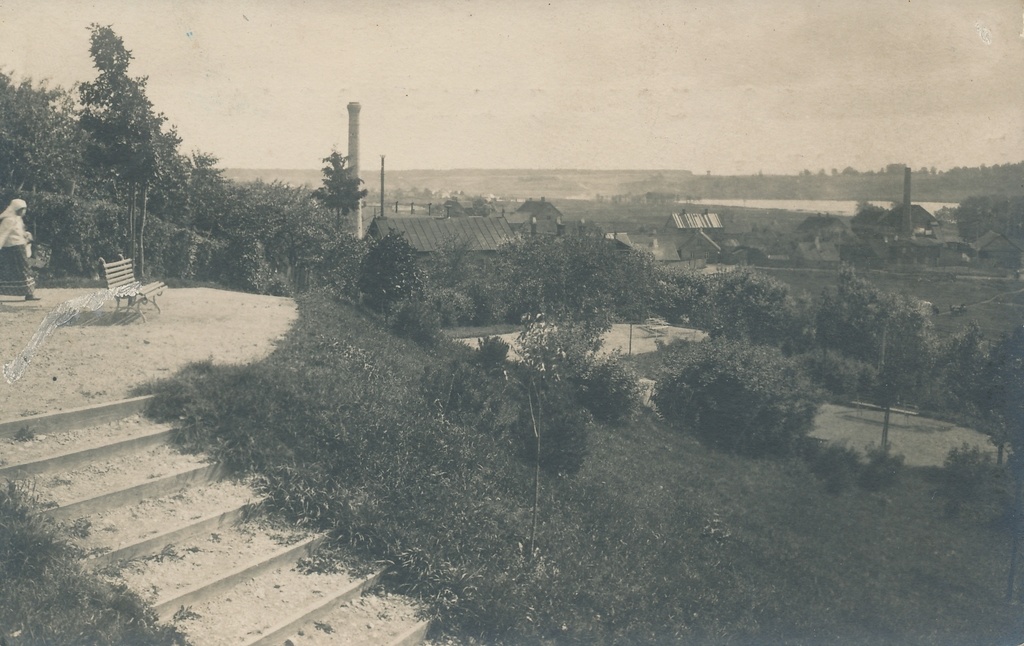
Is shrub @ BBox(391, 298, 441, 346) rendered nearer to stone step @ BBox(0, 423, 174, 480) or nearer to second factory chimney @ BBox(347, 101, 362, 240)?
stone step @ BBox(0, 423, 174, 480)

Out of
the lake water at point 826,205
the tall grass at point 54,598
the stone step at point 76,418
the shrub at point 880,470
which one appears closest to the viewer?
the tall grass at point 54,598

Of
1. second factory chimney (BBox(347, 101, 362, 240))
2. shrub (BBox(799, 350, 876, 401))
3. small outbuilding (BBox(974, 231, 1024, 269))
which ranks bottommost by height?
shrub (BBox(799, 350, 876, 401))

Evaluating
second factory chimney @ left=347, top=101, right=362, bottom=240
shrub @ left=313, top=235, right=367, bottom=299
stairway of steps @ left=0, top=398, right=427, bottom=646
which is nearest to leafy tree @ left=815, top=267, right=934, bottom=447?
shrub @ left=313, top=235, right=367, bottom=299

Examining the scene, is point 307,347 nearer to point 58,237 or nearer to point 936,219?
point 58,237

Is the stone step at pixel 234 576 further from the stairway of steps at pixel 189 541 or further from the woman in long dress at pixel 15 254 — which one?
the woman in long dress at pixel 15 254

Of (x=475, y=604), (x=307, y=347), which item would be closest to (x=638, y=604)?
(x=475, y=604)

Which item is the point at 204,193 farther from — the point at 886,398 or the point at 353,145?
the point at 886,398

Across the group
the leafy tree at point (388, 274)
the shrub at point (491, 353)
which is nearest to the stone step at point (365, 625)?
the shrub at point (491, 353)
